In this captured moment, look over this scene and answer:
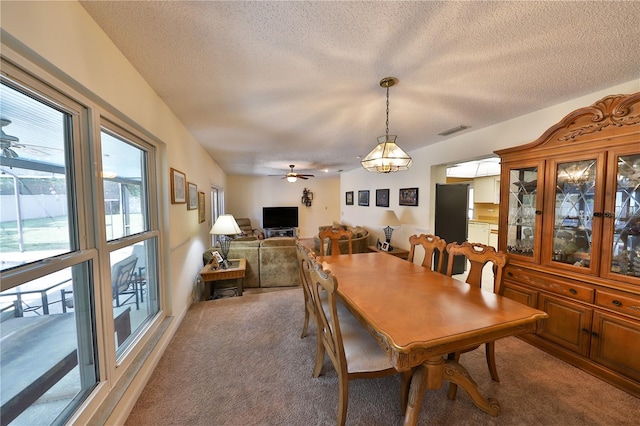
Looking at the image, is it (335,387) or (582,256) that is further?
(582,256)

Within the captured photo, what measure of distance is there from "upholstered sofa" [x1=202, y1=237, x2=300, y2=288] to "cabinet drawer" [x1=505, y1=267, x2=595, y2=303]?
2.76 metres

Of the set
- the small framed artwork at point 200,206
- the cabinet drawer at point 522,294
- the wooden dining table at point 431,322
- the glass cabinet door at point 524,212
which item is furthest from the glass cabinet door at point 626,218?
the small framed artwork at point 200,206

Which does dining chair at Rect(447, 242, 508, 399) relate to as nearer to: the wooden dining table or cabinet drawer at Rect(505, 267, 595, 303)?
the wooden dining table

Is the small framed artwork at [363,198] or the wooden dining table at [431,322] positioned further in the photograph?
the small framed artwork at [363,198]

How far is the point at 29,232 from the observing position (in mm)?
986

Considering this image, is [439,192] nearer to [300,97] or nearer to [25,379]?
[300,97]

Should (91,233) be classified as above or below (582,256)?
above

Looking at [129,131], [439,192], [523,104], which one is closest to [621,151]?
[523,104]

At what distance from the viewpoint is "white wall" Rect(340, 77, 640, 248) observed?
226cm

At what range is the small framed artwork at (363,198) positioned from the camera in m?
5.82

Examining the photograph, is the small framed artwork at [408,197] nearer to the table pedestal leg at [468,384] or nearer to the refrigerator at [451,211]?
the refrigerator at [451,211]

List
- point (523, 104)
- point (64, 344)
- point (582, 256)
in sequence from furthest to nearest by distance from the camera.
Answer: point (523, 104) < point (582, 256) < point (64, 344)

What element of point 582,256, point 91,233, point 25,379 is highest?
point 91,233

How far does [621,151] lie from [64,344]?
12.3ft
